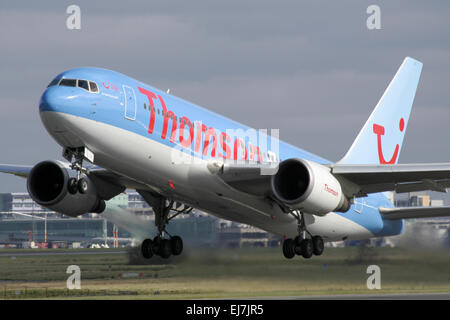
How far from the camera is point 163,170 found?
24062 millimetres

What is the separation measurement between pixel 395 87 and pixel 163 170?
57.9 ft

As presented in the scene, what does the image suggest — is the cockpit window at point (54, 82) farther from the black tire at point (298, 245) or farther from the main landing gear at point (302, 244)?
the black tire at point (298, 245)

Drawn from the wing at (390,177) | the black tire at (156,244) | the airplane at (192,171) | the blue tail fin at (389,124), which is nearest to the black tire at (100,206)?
the airplane at (192,171)

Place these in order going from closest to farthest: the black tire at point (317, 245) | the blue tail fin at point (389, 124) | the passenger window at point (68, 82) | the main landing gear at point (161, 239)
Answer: the passenger window at point (68, 82) → the black tire at point (317, 245) → the main landing gear at point (161, 239) → the blue tail fin at point (389, 124)

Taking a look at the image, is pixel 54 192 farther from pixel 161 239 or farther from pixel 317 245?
pixel 317 245

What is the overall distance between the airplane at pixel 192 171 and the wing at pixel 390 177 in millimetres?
39

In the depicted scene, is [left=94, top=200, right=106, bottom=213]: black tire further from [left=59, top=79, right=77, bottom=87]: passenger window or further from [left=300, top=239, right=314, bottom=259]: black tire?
[left=59, top=79, right=77, bottom=87]: passenger window

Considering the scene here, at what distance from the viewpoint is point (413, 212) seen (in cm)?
3238

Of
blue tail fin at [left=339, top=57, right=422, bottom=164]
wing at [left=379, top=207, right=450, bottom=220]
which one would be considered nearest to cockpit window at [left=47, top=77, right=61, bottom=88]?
blue tail fin at [left=339, top=57, right=422, bottom=164]

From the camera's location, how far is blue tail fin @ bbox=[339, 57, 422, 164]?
34.7 meters

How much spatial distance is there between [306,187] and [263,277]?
9.70m

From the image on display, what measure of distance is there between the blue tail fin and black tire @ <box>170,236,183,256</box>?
8192 mm

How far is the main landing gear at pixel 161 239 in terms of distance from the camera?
100 feet
